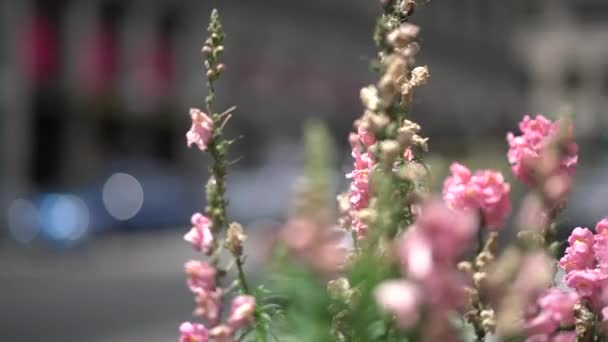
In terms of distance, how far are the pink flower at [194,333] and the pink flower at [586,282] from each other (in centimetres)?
45

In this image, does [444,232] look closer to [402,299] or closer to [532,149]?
[402,299]

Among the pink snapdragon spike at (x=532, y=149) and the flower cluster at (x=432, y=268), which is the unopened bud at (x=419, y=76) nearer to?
the pink snapdragon spike at (x=532, y=149)

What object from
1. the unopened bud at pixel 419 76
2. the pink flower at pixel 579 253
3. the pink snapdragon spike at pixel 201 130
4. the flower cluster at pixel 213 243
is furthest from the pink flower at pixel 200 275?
the pink flower at pixel 579 253

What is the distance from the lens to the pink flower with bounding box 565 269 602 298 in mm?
Answer: 1581

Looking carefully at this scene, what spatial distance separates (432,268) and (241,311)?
1.03ft

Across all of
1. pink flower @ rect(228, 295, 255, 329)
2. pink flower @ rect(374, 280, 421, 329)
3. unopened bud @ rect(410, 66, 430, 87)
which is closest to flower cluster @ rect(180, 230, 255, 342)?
pink flower @ rect(228, 295, 255, 329)

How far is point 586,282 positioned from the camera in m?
1.58

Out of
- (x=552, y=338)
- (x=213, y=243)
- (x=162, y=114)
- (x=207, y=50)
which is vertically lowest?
(x=552, y=338)

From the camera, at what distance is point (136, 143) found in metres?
36.1

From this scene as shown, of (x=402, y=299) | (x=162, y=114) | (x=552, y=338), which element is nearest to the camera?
(x=402, y=299)

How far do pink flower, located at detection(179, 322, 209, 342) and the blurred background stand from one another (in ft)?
0.93

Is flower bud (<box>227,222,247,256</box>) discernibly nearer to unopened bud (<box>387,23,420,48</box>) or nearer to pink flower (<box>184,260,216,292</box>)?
pink flower (<box>184,260,216,292</box>)

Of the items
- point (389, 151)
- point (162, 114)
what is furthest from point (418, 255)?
point (162, 114)

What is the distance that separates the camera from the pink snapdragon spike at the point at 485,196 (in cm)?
153
